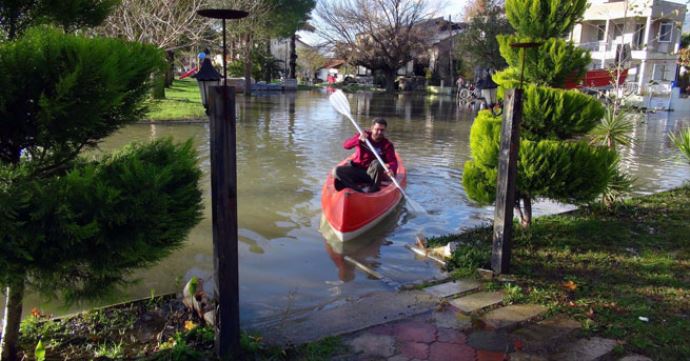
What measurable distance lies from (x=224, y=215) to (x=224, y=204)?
71 mm

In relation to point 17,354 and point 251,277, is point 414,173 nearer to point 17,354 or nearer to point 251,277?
point 251,277

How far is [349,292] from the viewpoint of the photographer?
17.4 ft

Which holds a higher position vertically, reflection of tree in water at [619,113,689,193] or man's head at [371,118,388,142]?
man's head at [371,118,388,142]

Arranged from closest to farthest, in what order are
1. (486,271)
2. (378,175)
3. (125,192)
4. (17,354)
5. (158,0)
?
1. (125,192)
2. (17,354)
3. (486,271)
4. (378,175)
5. (158,0)

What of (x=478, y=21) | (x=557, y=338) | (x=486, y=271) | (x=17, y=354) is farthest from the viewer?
(x=478, y=21)

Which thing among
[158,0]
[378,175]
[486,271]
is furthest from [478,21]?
[486,271]

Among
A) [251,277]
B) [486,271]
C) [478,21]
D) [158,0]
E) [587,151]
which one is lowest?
[251,277]

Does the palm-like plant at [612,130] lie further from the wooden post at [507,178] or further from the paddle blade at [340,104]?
the paddle blade at [340,104]

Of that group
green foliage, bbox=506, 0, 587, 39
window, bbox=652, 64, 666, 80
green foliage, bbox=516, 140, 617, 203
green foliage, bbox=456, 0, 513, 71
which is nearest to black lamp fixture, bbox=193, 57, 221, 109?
green foliage, bbox=516, 140, 617, 203

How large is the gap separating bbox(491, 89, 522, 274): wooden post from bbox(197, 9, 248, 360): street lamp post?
2.76 m

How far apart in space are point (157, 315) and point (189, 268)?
176 centimetres

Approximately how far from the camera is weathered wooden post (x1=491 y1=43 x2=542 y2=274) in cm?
491

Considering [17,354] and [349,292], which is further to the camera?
[349,292]

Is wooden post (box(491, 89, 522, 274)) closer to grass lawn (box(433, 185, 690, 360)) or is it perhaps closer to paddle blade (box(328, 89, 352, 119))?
grass lawn (box(433, 185, 690, 360))
